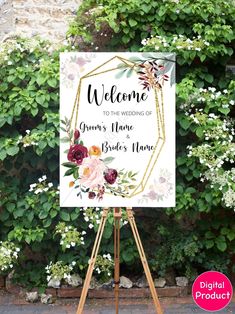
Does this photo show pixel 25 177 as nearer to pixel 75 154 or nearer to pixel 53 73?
pixel 53 73

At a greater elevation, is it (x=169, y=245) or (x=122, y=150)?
(x=122, y=150)

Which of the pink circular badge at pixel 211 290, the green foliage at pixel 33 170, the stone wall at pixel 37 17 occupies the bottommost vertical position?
the pink circular badge at pixel 211 290

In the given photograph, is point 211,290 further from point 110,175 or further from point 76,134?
point 76,134

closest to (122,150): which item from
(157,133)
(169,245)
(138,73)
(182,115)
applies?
(157,133)

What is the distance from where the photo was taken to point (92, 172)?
385 centimetres

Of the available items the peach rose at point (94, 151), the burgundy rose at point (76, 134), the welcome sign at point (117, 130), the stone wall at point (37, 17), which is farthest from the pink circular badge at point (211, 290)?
the stone wall at point (37, 17)

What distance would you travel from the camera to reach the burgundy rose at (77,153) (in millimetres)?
3854

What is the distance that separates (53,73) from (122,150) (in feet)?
4.63

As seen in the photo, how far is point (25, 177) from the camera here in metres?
5.30

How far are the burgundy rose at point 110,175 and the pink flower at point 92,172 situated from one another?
1.0 inches

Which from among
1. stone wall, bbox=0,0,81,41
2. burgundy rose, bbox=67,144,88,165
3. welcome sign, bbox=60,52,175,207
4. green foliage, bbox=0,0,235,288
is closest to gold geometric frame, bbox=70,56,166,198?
welcome sign, bbox=60,52,175,207

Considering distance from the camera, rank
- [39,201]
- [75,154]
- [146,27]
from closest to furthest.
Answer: [75,154] → [39,201] → [146,27]

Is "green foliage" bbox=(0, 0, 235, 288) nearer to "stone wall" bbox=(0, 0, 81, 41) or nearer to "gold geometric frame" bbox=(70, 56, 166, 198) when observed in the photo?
"stone wall" bbox=(0, 0, 81, 41)

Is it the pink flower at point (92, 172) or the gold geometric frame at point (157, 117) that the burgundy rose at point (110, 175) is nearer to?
the pink flower at point (92, 172)
